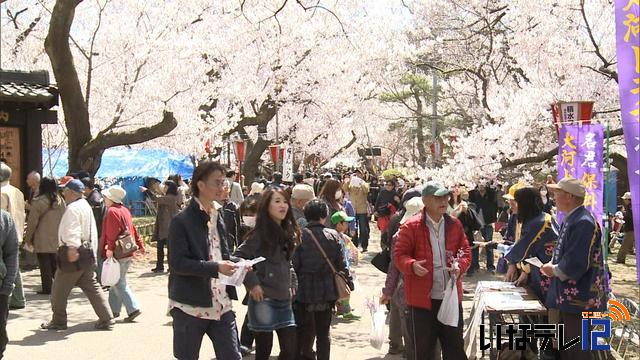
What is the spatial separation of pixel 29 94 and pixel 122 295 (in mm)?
4989

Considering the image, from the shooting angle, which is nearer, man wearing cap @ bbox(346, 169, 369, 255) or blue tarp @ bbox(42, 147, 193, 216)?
man wearing cap @ bbox(346, 169, 369, 255)

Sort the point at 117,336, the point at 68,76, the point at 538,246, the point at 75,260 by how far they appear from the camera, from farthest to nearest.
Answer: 1. the point at 68,76
2. the point at 117,336
3. the point at 75,260
4. the point at 538,246

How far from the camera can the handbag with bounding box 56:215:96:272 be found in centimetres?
795

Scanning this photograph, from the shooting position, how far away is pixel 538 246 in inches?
257

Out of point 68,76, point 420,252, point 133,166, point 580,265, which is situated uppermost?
point 68,76

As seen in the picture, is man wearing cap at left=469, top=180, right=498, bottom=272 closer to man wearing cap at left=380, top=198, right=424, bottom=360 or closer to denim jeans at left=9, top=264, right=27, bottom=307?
man wearing cap at left=380, top=198, right=424, bottom=360

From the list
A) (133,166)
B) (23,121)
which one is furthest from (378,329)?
(133,166)

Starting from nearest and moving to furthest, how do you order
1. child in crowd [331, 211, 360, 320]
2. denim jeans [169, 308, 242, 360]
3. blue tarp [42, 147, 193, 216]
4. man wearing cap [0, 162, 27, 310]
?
denim jeans [169, 308, 242, 360] < child in crowd [331, 211, 360, 320] < man wearing cap [0, 162, 27, 310] < blue tarp [42, 147, 193, 216]

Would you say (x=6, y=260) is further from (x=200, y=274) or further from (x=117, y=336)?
(x=117, y=336)

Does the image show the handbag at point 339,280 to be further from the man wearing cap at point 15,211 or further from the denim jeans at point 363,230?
the denim jeans at point 363,230

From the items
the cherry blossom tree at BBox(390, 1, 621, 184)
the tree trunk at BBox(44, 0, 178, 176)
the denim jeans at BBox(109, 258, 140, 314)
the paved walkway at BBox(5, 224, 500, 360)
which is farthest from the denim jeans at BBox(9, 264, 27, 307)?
the cherry blossom tree at BBox(390, 1, 621, 184)

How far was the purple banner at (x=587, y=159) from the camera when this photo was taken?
8234mm

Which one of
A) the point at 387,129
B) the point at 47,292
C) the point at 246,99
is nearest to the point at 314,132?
the point at 246,99

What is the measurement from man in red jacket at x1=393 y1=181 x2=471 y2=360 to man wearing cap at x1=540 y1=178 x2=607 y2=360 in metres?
0.70
